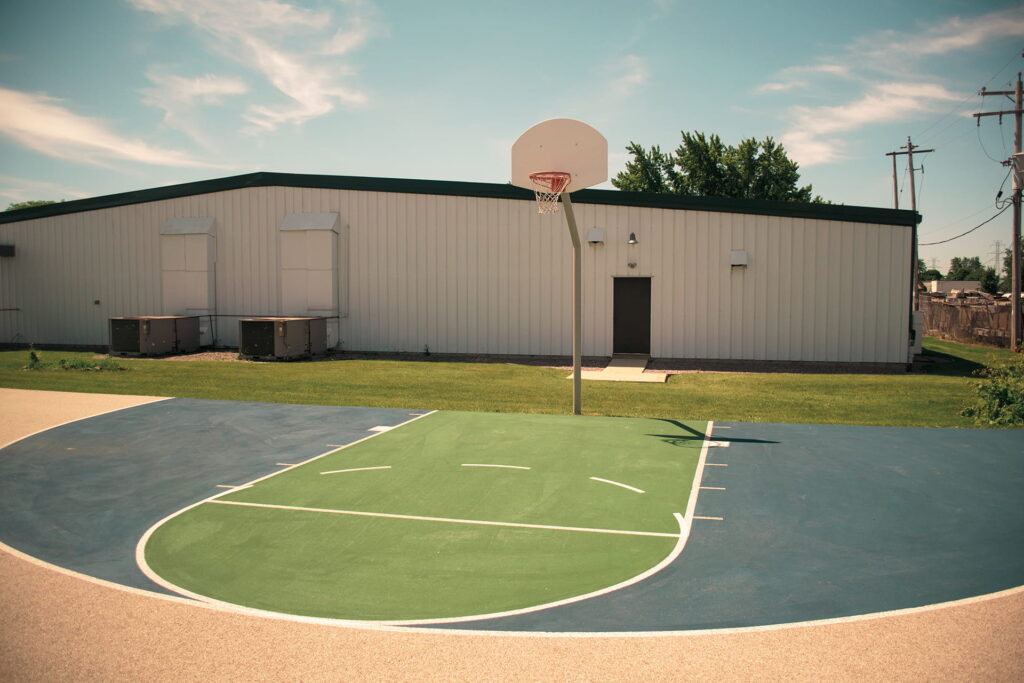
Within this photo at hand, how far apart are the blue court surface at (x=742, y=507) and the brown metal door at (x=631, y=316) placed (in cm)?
836

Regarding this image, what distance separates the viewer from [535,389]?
46.2ft

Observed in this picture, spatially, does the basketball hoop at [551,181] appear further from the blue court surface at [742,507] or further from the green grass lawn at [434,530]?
the blue court surface at [742,507]

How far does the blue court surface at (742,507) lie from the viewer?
15.0 feet

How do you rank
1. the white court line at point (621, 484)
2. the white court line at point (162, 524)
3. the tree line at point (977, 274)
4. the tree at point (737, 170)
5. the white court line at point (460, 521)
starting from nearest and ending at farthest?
1. the white court line at point (162, 524)
2. the white court line at point (460, 521)
3. the white court line at point (621, 484)
4. the tree at point (737, 170)
5. the tree line at point (977, 274)

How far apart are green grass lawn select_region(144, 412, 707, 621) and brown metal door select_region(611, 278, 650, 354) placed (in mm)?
9563

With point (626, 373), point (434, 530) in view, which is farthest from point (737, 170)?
point (434, 530)

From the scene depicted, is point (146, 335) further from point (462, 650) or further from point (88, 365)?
point (462, 650)

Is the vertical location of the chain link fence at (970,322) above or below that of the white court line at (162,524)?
above

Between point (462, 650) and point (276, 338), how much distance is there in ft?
52.4

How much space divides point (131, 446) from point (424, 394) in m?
5.63

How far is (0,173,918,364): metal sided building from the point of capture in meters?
17.3

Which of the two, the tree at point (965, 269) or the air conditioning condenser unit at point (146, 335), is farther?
the tree at point (965, 269)

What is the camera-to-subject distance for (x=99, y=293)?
76.0ft

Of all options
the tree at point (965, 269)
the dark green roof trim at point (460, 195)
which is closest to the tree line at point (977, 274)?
the tree at point (965, 269)
